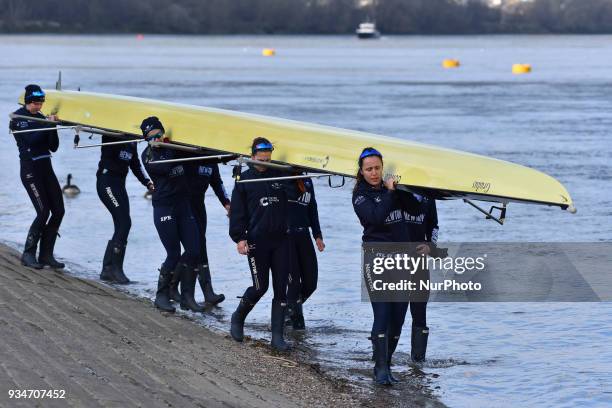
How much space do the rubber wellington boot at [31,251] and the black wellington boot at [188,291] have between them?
1692 mm

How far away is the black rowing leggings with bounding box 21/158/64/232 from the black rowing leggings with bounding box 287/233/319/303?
284 centimetres

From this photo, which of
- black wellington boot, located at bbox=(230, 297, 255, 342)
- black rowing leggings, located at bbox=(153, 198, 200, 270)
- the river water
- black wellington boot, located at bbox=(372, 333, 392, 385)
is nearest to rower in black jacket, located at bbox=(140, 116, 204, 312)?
black rowing leggings, located at bbox=(153, 198, 200, 270)

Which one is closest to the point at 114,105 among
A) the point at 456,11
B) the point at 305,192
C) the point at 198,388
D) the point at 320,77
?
the point at 305,192

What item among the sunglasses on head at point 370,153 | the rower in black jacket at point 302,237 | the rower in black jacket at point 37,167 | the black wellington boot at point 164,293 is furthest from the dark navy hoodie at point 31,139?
the sunglasses on head at point 370,153

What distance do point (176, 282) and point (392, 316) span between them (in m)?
2.76

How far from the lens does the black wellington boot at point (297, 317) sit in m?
9.84

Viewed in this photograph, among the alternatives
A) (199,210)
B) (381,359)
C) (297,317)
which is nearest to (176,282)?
(199,210)

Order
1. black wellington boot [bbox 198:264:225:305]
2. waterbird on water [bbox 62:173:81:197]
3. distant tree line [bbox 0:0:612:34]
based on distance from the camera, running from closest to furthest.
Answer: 1. black wellington boot [bbox 198:264:225:305]
2. waterbird on water [bbox 62:173:81:197]
3. distant tree line [bbox 0:0:612:34]

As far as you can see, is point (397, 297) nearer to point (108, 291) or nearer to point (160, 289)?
point (160, 289)

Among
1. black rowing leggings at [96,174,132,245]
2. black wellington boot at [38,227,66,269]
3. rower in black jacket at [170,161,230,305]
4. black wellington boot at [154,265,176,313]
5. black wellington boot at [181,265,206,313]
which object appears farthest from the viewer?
black wellington boot at [38,227,66,269]

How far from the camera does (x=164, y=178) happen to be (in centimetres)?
984

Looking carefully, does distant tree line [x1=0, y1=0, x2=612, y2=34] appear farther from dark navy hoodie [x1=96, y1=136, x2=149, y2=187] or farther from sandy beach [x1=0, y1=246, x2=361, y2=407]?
sandy beach [x1=0, y1=246, x2=361, y2=407]

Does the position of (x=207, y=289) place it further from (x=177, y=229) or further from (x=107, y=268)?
(x=107, y=268)

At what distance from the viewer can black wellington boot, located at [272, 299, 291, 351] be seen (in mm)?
9023
